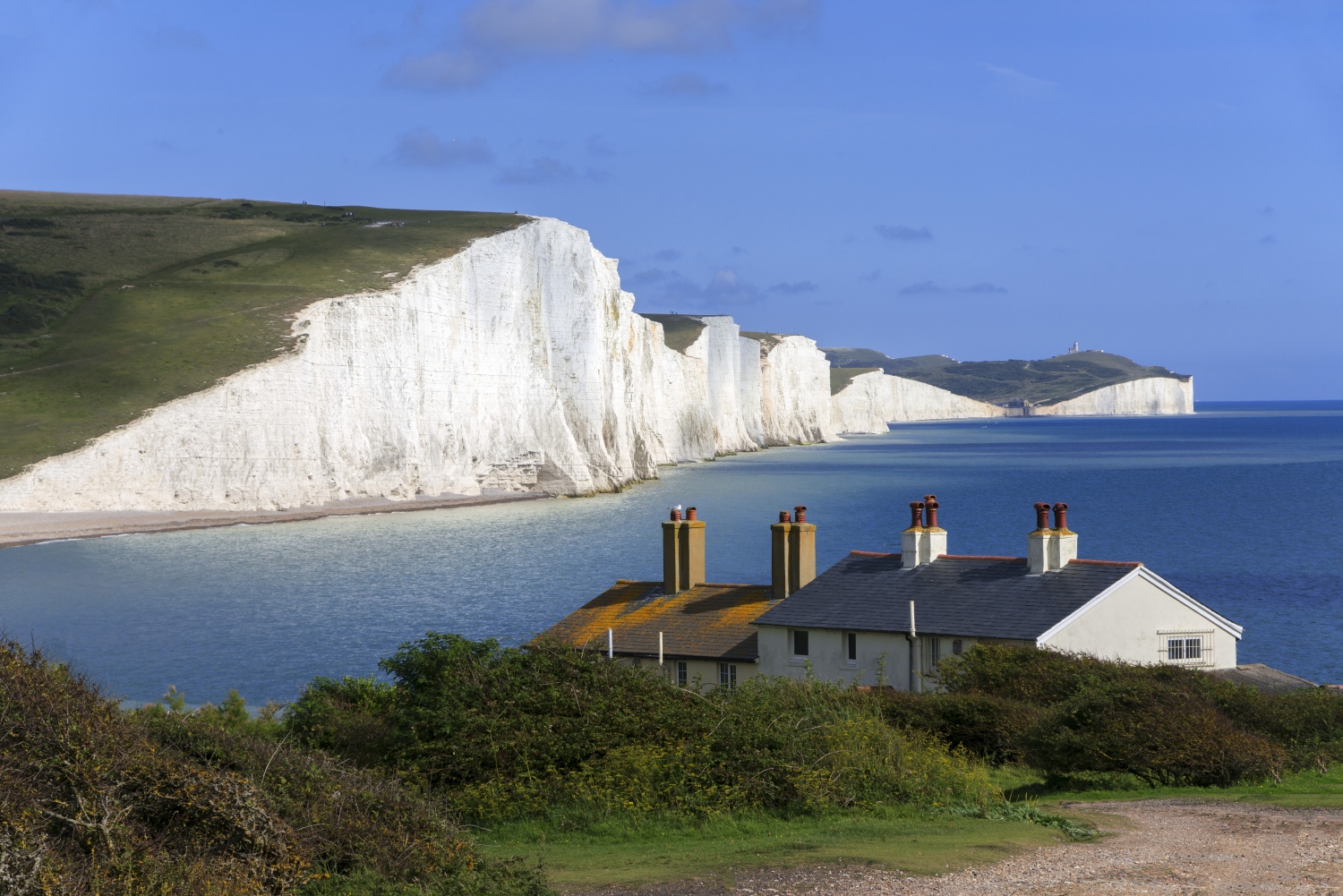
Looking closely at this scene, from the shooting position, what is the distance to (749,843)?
42.8 feet

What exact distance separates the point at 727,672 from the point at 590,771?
32.2 ft

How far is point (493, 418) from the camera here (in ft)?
307

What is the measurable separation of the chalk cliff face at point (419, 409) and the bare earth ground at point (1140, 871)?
216 ft

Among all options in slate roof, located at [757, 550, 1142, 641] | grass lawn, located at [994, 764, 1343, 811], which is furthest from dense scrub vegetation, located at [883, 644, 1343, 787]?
slate roof, located at [757, 550, 1142, 641]

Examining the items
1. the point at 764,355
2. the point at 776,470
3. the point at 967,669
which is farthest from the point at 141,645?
the point at 764,355

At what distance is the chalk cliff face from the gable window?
60.1 meters

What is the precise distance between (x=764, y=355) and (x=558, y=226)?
93.7 m

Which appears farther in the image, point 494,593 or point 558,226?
point 558,226

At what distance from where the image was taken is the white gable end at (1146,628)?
22.9 meters

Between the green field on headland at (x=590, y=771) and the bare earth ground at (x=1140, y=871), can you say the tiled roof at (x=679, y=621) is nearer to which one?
the green field on headland at (x=590, y=771)

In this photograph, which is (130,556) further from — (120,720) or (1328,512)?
(1328,512)

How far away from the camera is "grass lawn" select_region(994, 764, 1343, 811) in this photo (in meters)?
15.1

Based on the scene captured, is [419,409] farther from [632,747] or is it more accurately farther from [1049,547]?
[632,747]

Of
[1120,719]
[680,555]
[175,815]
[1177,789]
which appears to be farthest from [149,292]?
[175,815]
